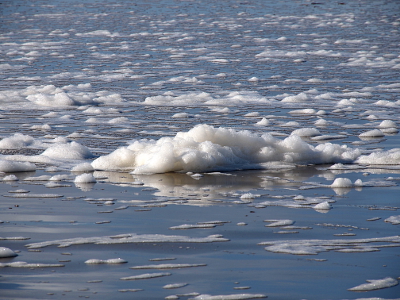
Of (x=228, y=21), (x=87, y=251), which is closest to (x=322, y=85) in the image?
(x=87, y=251)

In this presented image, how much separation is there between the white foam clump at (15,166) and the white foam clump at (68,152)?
1.61ft

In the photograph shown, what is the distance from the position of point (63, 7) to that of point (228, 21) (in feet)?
42.2

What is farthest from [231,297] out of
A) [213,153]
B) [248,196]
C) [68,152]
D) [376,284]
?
[68,152]

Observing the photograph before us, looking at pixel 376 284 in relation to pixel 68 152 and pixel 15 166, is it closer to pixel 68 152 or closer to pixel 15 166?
pixel 15 166

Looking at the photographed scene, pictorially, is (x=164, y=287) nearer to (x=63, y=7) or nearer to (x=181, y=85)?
(x=181, y=85)

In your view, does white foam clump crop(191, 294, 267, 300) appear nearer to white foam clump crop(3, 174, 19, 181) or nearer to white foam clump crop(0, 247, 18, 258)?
white foam clump crop(0, 247, 18, 258)

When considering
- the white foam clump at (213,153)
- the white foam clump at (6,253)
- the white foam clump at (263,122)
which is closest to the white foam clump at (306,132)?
the white foam clump at (263,122)

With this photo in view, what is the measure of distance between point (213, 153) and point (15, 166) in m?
1.77

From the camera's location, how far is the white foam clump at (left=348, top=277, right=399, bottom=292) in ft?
10.5

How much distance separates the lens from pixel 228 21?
27.2 metres

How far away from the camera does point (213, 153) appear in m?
6.11

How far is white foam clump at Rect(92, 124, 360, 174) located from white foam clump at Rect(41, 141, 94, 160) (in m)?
0.47

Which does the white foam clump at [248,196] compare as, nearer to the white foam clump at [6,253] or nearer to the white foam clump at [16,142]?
the white foam clump at [6,253]

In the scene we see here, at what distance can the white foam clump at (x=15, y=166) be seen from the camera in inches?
233
